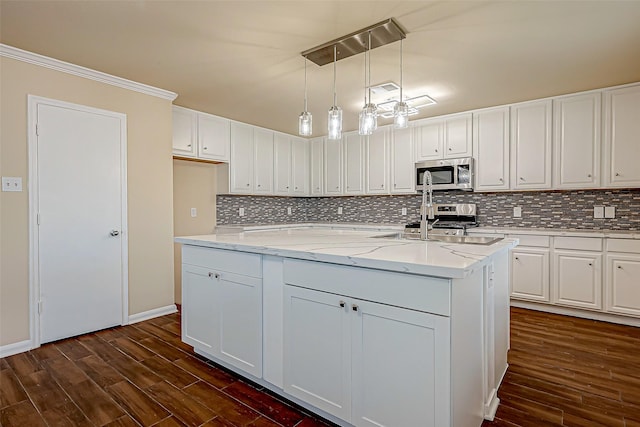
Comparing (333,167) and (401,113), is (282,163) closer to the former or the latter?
(333,167)

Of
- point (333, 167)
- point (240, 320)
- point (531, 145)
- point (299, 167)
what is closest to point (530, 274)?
point (531, 145)

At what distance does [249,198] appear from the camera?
5.12 metres

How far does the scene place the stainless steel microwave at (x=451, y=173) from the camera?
4.06m

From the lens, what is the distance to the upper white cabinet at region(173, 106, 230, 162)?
153 inches

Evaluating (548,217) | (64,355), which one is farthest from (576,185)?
(64,355)

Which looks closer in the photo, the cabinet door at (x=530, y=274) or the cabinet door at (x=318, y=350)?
the cabinet door at (x=318, y=350)

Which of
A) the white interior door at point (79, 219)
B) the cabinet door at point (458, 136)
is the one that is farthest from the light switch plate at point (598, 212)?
the white interior door at point (79, 219)

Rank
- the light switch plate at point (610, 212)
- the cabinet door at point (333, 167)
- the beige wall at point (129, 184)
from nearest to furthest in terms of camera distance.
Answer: the beige wall at point (129, 184)
the light switch plate at point (610, 212)
the cabinet door at point (333, 167)

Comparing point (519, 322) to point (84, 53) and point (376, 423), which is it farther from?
point (84, 53)

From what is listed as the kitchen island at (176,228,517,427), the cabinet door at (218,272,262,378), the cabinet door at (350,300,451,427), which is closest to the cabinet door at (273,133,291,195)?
the kitchen island at (176,228,517,427)

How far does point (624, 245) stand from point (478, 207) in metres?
1.46

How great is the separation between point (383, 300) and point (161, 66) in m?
2.64

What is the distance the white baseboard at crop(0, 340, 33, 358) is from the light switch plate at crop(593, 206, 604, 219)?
211 inches

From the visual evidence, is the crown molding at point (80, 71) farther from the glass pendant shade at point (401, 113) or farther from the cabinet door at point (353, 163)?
the cabinet door at point (353, 163)
